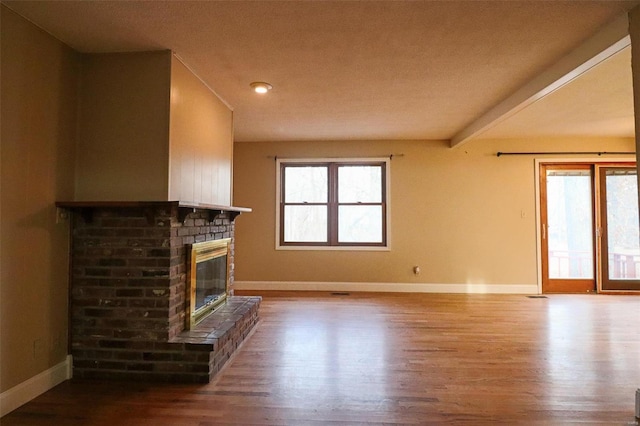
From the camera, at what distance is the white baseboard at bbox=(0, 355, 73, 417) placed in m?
2.02

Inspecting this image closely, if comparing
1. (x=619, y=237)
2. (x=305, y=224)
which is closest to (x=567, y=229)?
(x=619, y=237)

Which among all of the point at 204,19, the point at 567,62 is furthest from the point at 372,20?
the point at 567,62

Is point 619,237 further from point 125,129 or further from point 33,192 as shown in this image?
point 33,192

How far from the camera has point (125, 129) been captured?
8.41 ft

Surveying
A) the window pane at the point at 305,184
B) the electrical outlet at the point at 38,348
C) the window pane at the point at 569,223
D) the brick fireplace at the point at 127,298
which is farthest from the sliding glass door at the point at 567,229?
the electrical outlet at the point at 38,348

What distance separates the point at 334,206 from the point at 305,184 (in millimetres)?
591

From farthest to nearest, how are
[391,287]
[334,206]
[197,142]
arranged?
[334,206]
[391,287]
[197,142]

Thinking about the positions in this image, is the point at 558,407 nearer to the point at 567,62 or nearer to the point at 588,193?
the point at 567,62

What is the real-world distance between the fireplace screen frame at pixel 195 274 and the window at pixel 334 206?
7.07 feet

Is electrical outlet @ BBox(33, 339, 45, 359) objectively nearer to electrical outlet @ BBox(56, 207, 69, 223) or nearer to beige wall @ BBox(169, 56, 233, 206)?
electrical outlet @ BBox(56, 207, 69, 223)

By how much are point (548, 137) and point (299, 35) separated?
469 cm

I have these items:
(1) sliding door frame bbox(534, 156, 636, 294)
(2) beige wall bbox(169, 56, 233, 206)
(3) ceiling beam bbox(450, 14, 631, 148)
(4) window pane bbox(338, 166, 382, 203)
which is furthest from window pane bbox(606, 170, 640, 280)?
(2) beige wall bbox(169, 56, 233, 206)

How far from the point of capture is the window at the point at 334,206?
5562mm

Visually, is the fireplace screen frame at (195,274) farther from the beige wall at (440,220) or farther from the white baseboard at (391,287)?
the beige wall at (440,220)
